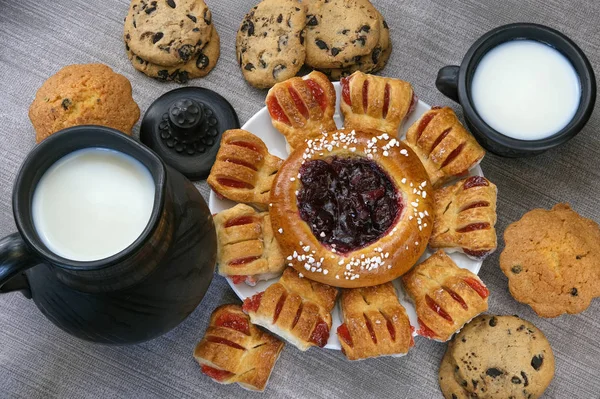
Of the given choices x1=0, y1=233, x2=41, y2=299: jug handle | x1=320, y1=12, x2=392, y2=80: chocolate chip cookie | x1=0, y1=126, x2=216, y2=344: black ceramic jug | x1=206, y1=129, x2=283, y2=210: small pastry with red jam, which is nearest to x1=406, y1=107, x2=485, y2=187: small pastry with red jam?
x1=320, y1=12, x2=392, y2=80: chocolate chip cookie

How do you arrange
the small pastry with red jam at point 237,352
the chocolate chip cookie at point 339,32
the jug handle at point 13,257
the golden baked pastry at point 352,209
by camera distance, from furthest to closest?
the chocolate chip cookie at point 339,32, the small pastry with red jam at point 237,352, the golden baked pastry at point 352,209, the jug handle at point 13,257

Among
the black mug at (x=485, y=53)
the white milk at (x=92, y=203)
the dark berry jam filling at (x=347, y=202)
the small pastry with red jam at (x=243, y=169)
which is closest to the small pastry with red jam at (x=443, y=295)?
the dark berry jam filling at (x=347, y=202)

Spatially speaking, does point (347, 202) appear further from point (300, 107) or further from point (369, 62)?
point (369, 62)

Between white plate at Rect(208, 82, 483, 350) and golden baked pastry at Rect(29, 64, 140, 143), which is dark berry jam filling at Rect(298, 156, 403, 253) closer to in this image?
white plate at Rect(208, 82, 483, 350)

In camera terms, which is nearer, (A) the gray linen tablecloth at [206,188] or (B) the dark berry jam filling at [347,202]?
(B) the dark berry jam filling at [347,202]

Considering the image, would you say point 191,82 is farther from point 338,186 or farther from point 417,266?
point 417,266

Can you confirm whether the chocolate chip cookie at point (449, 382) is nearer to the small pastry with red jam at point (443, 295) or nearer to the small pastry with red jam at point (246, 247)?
the small pastry with red jam at point (443, 295)
